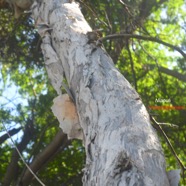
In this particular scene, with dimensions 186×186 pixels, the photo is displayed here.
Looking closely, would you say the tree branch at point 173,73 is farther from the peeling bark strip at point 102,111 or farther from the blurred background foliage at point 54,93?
the peeling bark strip at point 102,111

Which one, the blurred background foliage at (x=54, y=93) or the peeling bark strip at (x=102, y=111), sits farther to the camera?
the blurred background foliage at (x=54, y=93)

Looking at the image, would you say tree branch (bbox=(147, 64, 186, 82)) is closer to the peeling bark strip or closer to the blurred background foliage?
the blurred background foliage

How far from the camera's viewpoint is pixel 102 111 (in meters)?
1.90

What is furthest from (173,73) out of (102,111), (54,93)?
(102,111)

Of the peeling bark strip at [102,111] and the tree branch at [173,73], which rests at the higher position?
the tree branch at [173,73]

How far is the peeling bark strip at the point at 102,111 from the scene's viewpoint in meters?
1.57

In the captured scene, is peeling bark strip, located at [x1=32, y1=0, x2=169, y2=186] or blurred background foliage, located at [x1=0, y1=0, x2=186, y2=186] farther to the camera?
blurred background foliage, located at [x1=0, y1=0, x2=186, y2=186]

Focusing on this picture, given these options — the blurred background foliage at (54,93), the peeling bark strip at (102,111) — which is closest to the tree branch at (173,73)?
the blurred background foliage at (54,93)

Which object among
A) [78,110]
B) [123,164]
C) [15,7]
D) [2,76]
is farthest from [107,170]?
[2,76]

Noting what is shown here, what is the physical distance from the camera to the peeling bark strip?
5.14 ft

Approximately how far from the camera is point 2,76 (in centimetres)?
709

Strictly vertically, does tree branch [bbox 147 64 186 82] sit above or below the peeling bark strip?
above

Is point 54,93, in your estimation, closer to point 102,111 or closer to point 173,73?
point 173,73

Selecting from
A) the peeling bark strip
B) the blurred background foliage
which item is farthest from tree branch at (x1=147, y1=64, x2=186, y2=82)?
the peeling bark strip
